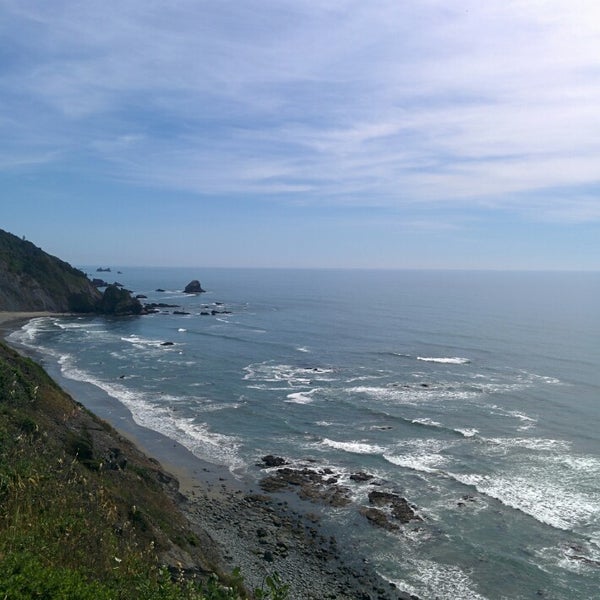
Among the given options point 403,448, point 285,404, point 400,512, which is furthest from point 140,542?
point 285,404

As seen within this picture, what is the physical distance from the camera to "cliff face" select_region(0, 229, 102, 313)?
11012 cm

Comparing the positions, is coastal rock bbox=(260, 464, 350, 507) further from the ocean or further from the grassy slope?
the grassy slope

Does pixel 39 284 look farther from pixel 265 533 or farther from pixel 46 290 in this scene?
pixel 265 533

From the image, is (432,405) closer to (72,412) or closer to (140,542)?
(72,412)

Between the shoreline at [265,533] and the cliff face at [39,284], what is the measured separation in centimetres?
8337

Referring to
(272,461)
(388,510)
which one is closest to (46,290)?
(272,461)

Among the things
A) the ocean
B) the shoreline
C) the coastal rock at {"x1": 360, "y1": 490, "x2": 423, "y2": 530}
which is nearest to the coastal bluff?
the ocean

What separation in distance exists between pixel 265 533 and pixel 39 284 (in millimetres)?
102780

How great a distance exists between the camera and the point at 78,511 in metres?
17.7

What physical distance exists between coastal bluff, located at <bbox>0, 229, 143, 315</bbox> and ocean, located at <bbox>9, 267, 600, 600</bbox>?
1423cm

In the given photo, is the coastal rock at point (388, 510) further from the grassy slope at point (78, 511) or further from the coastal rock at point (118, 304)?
the coastal rock at point (118, 304)

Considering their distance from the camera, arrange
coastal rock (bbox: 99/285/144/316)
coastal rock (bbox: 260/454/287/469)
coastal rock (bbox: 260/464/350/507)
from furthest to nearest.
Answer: coastal rock (bbox: 99/285/144/316)
coastal rock (bbox: 260/454/287/469)
coastal rock (bbox: 260/464/350/507)

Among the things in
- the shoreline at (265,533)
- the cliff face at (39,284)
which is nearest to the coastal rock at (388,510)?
the shoreline at (265,533)

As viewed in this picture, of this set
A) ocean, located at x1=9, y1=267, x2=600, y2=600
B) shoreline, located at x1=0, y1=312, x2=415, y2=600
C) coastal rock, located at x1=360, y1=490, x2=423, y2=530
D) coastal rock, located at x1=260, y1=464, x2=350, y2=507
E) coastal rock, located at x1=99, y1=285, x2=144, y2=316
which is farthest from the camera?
coastal rock, located at x1=99, y1=285, x2=144, y2=316
